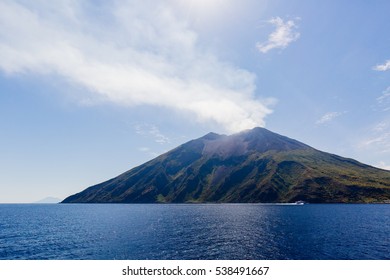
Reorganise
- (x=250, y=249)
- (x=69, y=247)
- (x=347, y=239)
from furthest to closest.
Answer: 1. (x=347, y=239)
2. (x=69, y=247)
3. (x=250, y=249)

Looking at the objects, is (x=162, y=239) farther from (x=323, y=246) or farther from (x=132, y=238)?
(x=323, y=246)

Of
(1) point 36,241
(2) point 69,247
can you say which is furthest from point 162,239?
(1) point 36,241

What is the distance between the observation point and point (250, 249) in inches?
2960

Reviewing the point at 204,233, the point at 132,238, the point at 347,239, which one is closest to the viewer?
the point at 347,239
